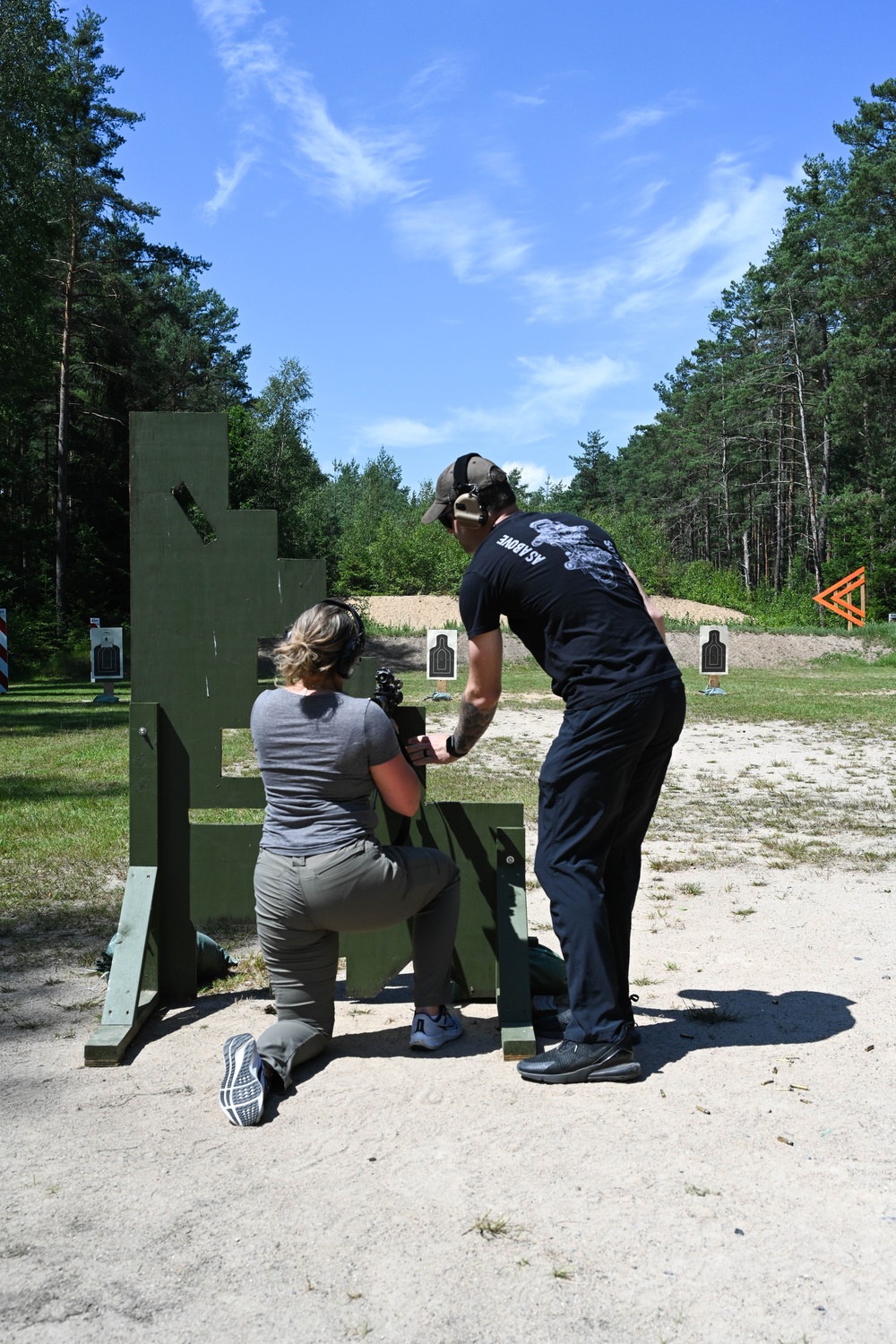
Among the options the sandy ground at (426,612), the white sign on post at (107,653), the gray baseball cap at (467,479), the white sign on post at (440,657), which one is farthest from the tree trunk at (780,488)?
the gray baseball cap at (467,479)

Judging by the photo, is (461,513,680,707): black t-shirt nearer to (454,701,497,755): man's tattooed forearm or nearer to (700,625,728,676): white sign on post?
(454,701,497,755): man's tattooed forearm

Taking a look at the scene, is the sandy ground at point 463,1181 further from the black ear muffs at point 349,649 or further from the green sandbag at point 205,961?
the black ear muffs at point 349,649

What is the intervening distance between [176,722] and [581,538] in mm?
1556

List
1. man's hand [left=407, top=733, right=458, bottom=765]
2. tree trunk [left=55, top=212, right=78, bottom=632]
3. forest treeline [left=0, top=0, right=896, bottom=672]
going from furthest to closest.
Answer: tree trunk [left=55, top=212, right=78, bottom=632] < forest treeline [left=0, top=0, right=896, bottom=672] < man's hand [left=407, top=733, right=458, bottom=765]

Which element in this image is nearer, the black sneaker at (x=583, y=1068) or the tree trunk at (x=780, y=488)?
the black sneaker at (x=583, y=1068)

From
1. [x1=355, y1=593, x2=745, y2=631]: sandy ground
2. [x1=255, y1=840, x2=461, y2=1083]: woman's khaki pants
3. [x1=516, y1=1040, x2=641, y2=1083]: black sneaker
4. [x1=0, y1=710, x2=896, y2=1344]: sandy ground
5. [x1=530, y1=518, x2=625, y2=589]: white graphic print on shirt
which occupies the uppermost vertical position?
[x1=355, y1=593, x2=745, y2=631]: sandy ground

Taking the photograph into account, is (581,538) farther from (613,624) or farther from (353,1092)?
(353,1092)

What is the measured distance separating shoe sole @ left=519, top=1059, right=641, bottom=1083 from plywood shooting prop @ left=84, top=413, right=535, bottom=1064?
65 centimetres

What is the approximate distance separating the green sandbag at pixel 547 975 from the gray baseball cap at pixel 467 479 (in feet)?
5.17

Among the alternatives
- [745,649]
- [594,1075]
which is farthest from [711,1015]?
[745,649]

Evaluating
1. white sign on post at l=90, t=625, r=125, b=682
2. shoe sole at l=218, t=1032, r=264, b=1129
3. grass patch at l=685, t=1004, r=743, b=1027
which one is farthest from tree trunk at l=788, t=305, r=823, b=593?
shoe sole at l=218, t=1032, r=264, b=1129

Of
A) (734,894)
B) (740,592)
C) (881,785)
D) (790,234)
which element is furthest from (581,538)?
(790,234)

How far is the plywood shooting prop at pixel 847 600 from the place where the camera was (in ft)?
120

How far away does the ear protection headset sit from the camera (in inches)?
129
